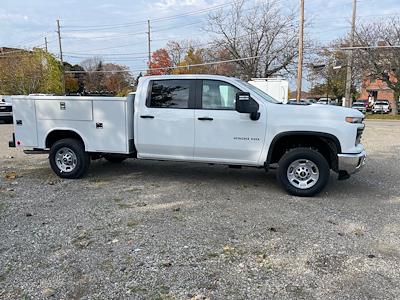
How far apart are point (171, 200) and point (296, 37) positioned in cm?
3587

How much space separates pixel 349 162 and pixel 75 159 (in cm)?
480

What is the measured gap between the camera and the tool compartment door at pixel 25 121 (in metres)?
7.14

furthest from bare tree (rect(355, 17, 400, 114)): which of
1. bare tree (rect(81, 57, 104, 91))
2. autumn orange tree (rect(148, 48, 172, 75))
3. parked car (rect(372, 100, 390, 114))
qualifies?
bare tree (rect(81, 57, 104, 91))

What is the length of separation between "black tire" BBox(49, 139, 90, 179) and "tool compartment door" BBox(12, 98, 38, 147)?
0.46 metres

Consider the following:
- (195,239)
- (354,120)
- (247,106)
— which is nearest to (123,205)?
(195,239)

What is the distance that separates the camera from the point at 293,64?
39.5 meters

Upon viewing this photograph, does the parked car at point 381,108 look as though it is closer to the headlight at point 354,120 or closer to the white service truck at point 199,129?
the white service truck at point 199,129

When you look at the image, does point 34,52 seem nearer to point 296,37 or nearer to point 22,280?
point 296,37

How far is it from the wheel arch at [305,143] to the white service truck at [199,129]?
2 centimetres

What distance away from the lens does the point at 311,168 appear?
239 inches

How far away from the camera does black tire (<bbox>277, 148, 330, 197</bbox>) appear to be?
5930 millimetres

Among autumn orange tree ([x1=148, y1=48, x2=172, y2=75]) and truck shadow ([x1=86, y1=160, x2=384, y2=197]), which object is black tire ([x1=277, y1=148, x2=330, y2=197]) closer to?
truck shadow ([x1=86, y1=160, x2=384, y2=197])

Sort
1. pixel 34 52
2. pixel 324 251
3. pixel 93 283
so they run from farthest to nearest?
pixel 34 52 < pixel 324 251 < pixel 93 283

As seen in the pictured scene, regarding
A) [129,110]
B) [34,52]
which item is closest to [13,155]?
[129,110]
